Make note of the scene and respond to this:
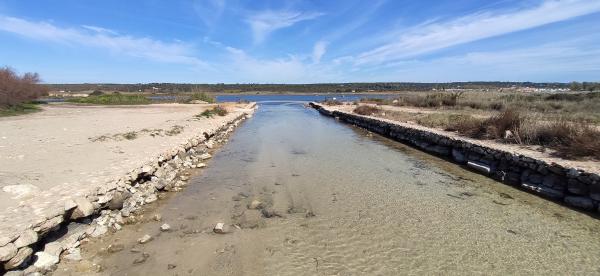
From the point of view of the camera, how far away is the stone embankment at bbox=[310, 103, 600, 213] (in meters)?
7.59

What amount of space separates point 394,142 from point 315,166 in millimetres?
7574

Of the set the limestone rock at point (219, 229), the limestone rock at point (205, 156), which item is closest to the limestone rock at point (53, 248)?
the limestone rock at point (219, 229)

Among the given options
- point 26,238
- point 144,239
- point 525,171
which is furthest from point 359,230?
point 525,171

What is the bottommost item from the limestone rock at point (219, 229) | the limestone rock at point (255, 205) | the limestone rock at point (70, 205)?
the limestone rock at point (255, 205)

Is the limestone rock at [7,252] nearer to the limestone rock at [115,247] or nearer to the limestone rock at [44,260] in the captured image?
the limestone rock at [44,260]

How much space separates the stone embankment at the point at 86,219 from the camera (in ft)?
14.6

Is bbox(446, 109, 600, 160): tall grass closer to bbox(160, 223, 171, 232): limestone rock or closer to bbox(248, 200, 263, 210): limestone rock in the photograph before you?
bbox(248, 200, 263, 210): limestone rock

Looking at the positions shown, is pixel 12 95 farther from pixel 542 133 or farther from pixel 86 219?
pixel 542 133

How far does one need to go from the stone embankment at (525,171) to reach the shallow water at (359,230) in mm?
465

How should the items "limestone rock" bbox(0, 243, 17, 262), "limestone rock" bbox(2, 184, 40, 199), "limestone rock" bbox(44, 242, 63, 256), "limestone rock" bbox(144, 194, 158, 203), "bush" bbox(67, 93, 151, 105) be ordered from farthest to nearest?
"bush" bbox(67, 93, 151, 105) → "limestone rock" bbox(144, 194, 158, 203) → "limestone rock" bbox(2, 184, 40, 199) → "limestone rock" bbox(44, 242, 63, 256) → "limestone rock" bbox(0, 243, 17, 262)

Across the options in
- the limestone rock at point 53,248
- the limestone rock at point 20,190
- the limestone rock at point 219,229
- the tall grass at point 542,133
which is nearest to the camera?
the limestone rock at point 53,248

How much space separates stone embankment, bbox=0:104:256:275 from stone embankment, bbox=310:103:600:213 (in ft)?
29.0

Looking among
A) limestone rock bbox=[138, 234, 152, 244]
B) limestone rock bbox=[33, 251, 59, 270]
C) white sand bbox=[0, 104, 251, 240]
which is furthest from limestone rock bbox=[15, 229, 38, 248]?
limestone rock bbox=[138, 234, 152, 244]

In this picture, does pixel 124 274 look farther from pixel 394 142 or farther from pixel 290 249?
pixel 394 142
